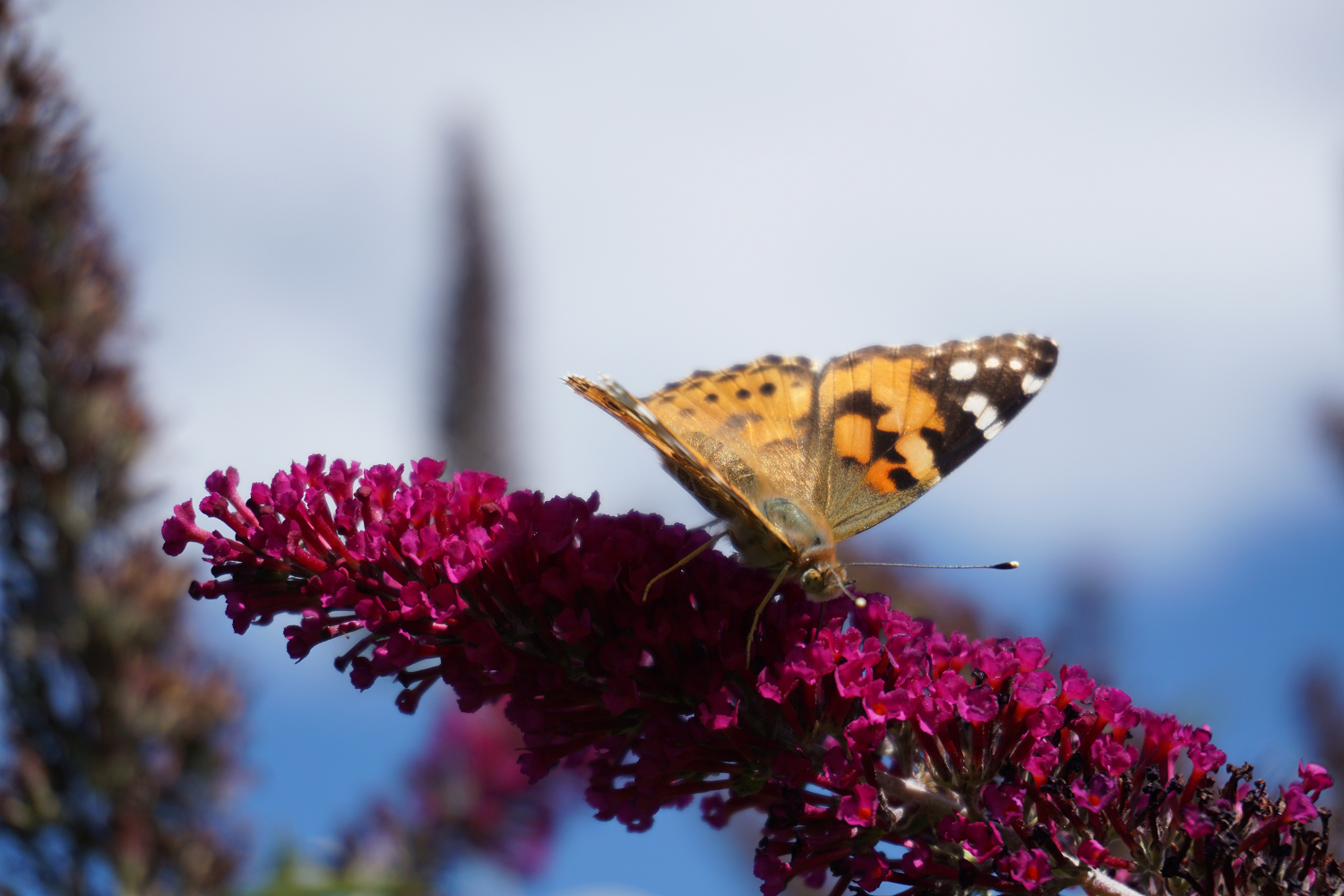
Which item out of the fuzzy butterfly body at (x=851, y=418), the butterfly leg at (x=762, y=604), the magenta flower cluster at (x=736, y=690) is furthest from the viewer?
the fuzzy butterfly body at (x=851, y=418)

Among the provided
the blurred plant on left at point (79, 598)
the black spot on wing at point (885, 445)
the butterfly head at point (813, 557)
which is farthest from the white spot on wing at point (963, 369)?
the blurred plant on left at point (79, 598)

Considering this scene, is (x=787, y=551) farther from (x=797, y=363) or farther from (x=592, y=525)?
(x=797, y=363)

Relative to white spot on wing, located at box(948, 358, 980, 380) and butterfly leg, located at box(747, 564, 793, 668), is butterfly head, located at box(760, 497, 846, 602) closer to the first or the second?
butterfly leg, located at box(747, 564, 793, 668)

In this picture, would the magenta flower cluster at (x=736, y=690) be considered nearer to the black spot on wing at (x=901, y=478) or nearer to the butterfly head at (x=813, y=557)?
the butterfly head at (x=813, y=557)

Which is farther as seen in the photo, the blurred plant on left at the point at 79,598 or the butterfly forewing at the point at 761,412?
the blurred plant on left at the point at 79,598

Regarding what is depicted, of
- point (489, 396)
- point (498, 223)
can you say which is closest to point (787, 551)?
point (489, 396)
